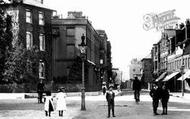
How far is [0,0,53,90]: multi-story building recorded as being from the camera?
1943 inches

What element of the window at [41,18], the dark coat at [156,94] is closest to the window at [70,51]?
the window at [41,18]

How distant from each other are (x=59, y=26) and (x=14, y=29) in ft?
28.2

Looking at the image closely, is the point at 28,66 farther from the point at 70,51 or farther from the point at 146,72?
the point at 146,72

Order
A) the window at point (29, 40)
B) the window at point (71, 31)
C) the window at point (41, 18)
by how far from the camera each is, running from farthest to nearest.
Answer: the window at point (71, 31)
the window at point (41, 18)
the window at point (29, 40)

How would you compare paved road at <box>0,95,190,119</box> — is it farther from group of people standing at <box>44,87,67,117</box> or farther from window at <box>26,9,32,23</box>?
window at <box>26,9,32,23</box>

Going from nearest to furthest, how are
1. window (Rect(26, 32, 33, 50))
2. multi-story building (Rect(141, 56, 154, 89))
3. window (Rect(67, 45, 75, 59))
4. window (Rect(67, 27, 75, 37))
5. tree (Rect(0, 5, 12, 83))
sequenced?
1. tree (Rect(0, 5, 12, 83))
2. window (Rect(26, 32, 33, 50))
3. window (Rect(67, 45, 75, 59))
4. window (Rect(67, 27, 75, 37))
5. multi-story building (Rect(141, 56, 154, 89))

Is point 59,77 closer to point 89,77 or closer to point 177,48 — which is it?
point 89,77

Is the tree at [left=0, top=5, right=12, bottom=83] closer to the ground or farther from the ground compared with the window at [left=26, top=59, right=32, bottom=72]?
farther from the ground

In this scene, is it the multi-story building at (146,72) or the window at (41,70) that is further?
the multi-story building at (146,72)

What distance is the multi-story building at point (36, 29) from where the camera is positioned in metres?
49.3

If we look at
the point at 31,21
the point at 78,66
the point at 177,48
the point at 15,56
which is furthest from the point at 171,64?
the point at 15,56

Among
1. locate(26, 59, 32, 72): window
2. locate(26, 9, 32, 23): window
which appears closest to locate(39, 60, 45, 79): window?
locate(26, 59, 32, 72): window

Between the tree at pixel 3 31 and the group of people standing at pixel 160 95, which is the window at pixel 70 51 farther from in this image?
the group of people standing at pixel 160 95

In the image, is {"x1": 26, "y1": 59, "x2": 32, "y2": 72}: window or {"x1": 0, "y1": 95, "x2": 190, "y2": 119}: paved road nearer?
{"x1": 0, "y1": 95, "x2": 190, "y2": 119}: paved road
